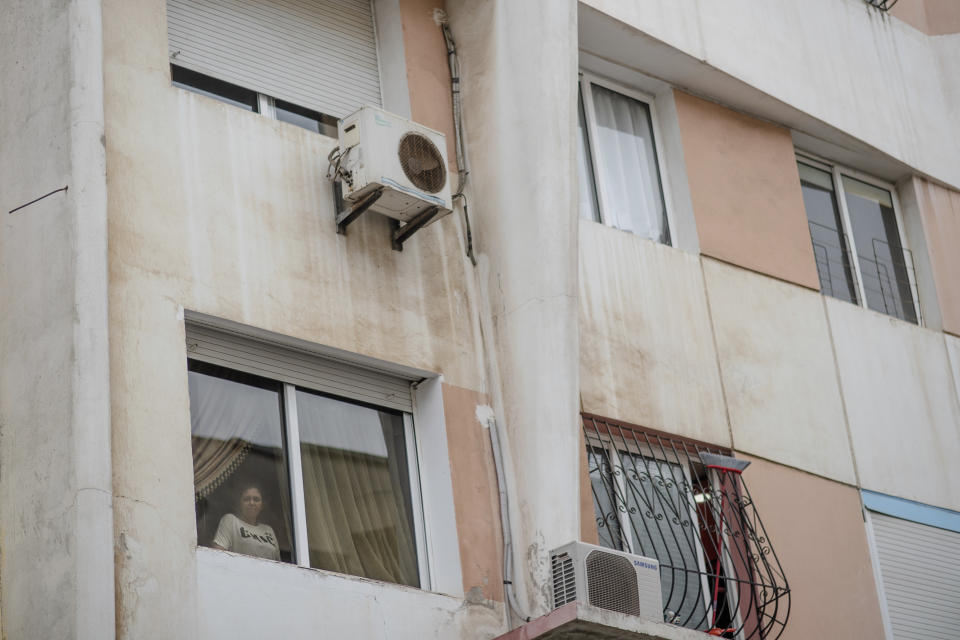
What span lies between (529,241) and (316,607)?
327cm

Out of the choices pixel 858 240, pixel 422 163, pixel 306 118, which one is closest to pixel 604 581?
pixel 422 163

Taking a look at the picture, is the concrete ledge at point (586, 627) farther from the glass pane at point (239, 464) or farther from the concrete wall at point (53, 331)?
the concrete wall at point (53, 331)

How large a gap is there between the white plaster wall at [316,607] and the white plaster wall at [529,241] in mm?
548

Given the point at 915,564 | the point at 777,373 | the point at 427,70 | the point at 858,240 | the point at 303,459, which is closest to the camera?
the point at 303,459

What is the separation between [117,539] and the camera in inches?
313

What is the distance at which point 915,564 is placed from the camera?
1290 cm

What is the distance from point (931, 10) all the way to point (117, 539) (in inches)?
474

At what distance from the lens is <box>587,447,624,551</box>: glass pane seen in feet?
36.1

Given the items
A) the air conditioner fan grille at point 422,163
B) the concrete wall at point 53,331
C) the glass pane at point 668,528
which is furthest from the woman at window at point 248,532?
the glass pane at point 668,528

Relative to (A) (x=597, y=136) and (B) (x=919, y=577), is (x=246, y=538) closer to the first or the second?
(A) (x=597, y=136)

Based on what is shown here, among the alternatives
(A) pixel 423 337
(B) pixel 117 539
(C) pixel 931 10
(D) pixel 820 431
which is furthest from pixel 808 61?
(B) pixel 117 539

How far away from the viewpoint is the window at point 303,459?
915 cm

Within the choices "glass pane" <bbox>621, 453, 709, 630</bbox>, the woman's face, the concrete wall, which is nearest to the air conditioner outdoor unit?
"glass pane" <bbox>621, 453, 709, 630</bbox>

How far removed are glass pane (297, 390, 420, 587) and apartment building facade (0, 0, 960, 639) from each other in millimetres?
24
